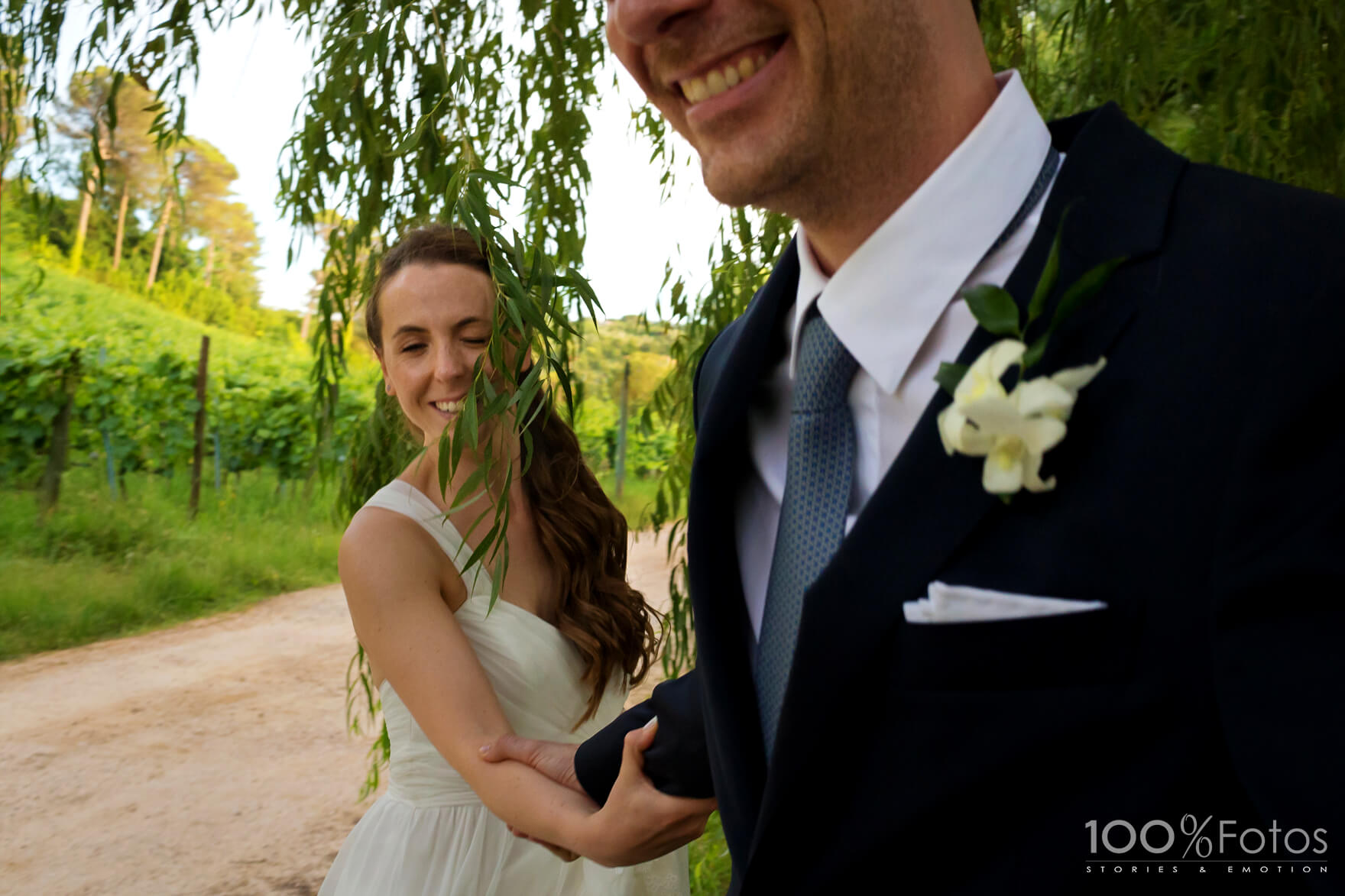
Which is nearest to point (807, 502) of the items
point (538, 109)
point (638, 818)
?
point (638, 818)

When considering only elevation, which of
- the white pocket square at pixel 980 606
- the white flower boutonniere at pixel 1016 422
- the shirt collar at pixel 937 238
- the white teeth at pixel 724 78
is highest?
the white teeth at pixel 724 78

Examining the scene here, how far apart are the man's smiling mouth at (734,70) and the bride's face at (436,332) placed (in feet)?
2.96

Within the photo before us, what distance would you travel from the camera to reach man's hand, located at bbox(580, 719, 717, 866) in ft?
4.52

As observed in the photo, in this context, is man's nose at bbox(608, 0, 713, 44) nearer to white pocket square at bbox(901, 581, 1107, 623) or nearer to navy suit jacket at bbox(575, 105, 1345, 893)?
navy suit jacket at bbox(575, 105, 1345, 893)

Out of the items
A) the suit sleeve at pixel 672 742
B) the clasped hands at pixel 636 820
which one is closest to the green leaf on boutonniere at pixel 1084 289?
the suit sleeve at pixel 672 742

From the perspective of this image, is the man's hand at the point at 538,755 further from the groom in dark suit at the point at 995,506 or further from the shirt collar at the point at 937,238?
the shirt collar at the point at 937,238

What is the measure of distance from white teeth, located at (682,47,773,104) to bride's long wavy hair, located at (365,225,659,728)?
918 mm

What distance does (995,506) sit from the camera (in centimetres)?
76

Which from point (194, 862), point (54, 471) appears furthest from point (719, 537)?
point (54, 471)

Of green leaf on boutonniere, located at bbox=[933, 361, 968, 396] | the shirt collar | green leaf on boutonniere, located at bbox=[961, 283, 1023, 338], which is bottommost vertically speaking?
green leaf on boutonniere, located at bbox=[933, 361, 968, 396]

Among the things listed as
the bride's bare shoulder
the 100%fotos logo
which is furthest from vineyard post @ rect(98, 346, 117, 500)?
the 100%fotos logo

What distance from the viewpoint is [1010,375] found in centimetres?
78

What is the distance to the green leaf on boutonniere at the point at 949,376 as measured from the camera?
2.56 ft

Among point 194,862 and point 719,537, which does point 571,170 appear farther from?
point 194,862
